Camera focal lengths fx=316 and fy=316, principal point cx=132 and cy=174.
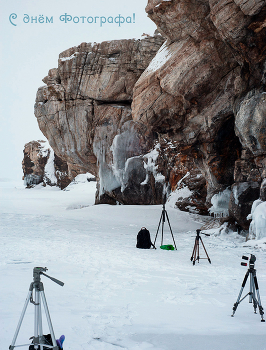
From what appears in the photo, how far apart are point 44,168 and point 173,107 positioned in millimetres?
34582

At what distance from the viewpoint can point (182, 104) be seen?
42.4 feet

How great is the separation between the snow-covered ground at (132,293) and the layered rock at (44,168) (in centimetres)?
3335

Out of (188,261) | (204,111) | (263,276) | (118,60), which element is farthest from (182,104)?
(118,60)

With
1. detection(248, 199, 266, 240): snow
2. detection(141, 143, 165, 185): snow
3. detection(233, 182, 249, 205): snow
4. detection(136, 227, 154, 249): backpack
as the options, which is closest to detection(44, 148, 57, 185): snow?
detection(141, 143, 165, 185): snow

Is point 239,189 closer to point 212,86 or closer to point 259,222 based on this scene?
point 259,222

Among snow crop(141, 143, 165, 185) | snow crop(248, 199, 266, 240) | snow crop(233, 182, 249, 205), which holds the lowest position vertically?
snow crop(248, 199, 266, 240)

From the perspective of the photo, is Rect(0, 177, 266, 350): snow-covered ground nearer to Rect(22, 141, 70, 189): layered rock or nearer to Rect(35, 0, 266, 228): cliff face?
Rect(35, 0, 266, 228): cliff face

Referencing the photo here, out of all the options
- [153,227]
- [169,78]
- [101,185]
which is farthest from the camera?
[101,185]

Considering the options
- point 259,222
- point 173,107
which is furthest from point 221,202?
point 173,107

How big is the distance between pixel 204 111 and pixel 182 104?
935 mm

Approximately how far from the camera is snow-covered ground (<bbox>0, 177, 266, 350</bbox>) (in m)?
3.62

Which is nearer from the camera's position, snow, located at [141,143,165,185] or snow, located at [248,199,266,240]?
snow, located at [248,199,266,240]

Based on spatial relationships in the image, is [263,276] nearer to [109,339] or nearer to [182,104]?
[109,339]

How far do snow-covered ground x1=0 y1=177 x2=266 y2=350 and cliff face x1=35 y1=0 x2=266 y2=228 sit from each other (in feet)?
13.1
